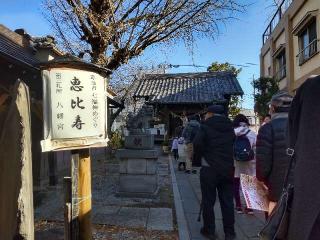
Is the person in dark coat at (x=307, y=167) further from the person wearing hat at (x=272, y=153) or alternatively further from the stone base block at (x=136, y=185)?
the stone base block at (x=136, y=185)

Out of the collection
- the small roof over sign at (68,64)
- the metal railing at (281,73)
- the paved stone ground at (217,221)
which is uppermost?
the metal railing at (281,73)

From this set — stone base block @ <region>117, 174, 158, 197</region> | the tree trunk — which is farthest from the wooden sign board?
stone base block @ <region>117, 174, 158, 197</region>

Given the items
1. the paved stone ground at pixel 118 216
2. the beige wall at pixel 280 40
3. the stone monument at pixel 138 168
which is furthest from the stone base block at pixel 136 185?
the beige wall at pixel 280 40

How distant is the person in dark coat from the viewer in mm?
1952

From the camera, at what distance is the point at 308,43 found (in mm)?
18797

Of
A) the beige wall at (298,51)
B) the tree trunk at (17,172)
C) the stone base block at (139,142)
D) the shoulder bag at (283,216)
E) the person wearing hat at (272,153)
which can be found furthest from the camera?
the beige wall at (298,51)

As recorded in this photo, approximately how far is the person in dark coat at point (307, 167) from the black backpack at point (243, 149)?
5.90 meters

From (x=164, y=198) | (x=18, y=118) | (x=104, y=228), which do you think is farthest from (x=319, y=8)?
(x=18, y=118)

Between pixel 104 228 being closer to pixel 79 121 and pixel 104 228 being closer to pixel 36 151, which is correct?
pixel 79 121

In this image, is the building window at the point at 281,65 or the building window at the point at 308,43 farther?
the building window at the point at 281,65

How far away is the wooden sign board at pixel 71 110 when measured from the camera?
4375mm

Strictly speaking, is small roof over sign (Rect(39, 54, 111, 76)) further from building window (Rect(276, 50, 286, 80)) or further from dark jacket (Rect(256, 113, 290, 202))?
building window (Rect(276, 50, 286, 80))

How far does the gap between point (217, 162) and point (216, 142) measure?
311mm

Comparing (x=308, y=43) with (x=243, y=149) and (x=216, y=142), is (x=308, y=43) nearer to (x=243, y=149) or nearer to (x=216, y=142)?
(x=243, y=149)
